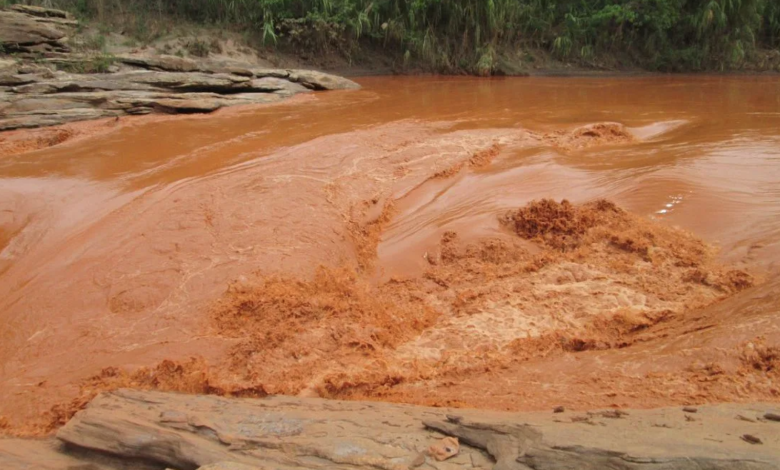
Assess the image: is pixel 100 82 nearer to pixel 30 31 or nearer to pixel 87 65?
pixel 87 65

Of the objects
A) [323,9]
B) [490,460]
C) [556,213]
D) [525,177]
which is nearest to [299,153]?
[525,177]

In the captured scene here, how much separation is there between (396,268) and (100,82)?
24.8 feet

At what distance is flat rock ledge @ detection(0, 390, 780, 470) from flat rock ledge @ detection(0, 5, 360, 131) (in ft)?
25.0

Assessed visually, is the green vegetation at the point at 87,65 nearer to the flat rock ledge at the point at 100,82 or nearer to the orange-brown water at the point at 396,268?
the flat rock ledge at the point at 100,82

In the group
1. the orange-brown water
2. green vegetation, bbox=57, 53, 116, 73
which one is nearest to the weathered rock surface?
green vegetation, bbox=57, 53, 116, 73

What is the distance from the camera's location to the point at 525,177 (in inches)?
218

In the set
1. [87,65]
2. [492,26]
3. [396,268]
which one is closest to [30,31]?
[87,65]

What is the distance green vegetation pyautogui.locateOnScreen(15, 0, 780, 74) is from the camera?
15414 mm

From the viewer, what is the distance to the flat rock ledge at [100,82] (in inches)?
343

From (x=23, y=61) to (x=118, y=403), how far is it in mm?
10368

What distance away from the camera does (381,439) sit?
1916 millimetres

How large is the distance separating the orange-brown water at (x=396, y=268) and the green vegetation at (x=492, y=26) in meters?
9.29

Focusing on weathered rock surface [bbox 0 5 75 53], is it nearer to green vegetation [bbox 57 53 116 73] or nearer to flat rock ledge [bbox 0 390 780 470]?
green vegetation [bbox 57 53 116 73]

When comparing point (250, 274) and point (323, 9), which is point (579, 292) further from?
point (323, 9)
